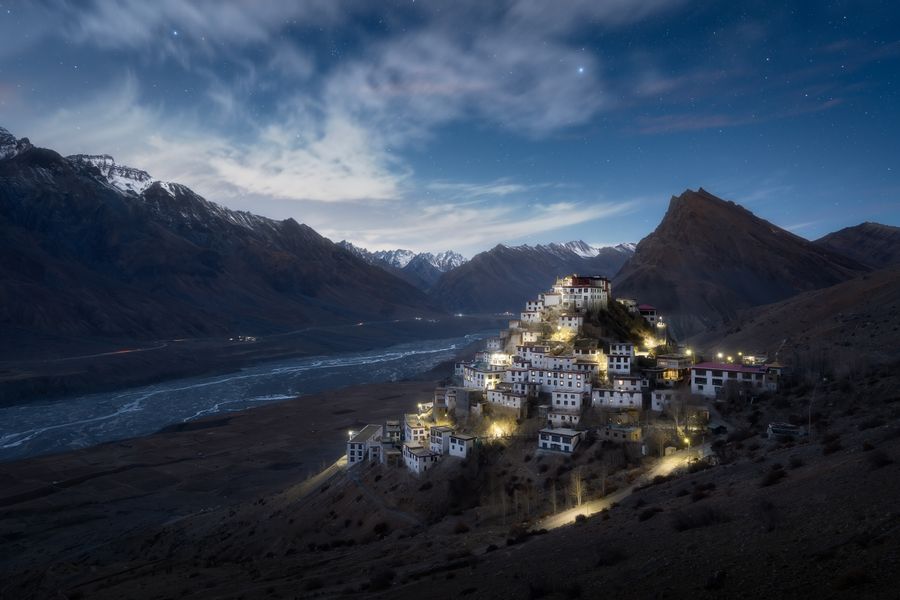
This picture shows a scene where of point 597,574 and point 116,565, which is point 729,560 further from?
point 116,565

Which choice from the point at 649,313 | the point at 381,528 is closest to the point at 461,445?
the point at 381,528

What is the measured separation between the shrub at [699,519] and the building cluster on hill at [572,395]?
21976 millimetres

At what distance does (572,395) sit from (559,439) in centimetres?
585

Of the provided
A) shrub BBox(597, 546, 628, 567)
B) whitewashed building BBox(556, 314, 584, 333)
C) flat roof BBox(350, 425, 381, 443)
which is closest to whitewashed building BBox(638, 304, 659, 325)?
whitewashed building BBox(556, 314, 584, 333)

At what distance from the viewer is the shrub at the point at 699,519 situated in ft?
53.4

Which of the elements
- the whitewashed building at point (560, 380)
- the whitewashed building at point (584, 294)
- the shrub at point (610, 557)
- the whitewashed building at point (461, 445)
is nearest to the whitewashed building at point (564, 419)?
the whitewashed building at point (560, 380)

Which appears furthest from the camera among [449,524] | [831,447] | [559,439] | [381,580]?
[559,439]

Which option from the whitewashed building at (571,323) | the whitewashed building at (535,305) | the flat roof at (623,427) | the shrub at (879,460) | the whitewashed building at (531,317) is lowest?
the flat roof at (623,427)

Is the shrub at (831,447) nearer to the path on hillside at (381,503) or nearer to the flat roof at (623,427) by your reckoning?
the flat roof at (623,427)

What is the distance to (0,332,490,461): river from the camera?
271ft

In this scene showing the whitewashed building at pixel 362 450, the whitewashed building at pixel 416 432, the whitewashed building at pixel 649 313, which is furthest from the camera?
the whitewashed building at pixel 649 313

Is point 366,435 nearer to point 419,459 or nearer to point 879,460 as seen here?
point 419,459

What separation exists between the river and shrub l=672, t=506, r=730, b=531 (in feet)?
268

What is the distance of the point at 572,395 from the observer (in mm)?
45344
